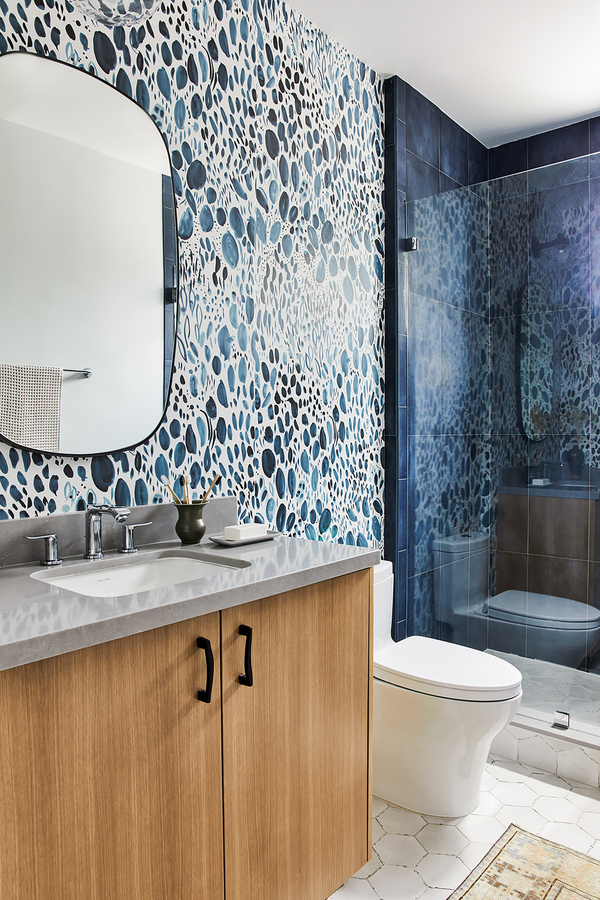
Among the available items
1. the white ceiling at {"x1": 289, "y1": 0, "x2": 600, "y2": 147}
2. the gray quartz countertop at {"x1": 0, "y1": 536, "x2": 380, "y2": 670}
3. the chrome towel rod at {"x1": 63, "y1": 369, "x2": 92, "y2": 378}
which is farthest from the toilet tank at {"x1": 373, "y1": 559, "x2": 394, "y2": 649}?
the white ceiling at {"x1": 289, "y1": 0, "x2": 600, "y2": 147}

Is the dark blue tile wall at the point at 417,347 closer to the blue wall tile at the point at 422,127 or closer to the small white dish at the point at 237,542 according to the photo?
the blue wall tile at the point at 422,127

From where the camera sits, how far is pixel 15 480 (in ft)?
4.44

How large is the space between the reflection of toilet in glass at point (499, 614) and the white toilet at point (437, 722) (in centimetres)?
48

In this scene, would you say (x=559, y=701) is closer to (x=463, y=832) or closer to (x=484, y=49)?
(x=463, y=832)

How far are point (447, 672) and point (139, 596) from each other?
3.77 ft

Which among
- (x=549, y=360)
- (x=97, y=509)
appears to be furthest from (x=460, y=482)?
(x=97, y=509)

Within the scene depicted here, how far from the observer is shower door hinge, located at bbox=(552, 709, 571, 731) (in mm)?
2170

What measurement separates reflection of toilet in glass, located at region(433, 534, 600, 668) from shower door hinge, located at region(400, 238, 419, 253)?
1218 millimetres

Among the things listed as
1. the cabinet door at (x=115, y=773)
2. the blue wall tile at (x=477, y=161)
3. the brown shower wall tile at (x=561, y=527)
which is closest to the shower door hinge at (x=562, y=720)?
the brown shower wall tile at (x=561, y=527)

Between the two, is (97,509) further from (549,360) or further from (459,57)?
(459,57)

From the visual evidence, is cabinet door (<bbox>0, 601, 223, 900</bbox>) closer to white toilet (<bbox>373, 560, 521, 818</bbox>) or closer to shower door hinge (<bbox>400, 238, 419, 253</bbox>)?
white toilet (<bbox>373, 560, 521, 818</bbox>)

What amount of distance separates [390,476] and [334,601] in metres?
1.14

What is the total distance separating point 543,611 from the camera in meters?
2.32

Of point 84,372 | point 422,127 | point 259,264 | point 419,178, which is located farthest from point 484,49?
point 84,372
